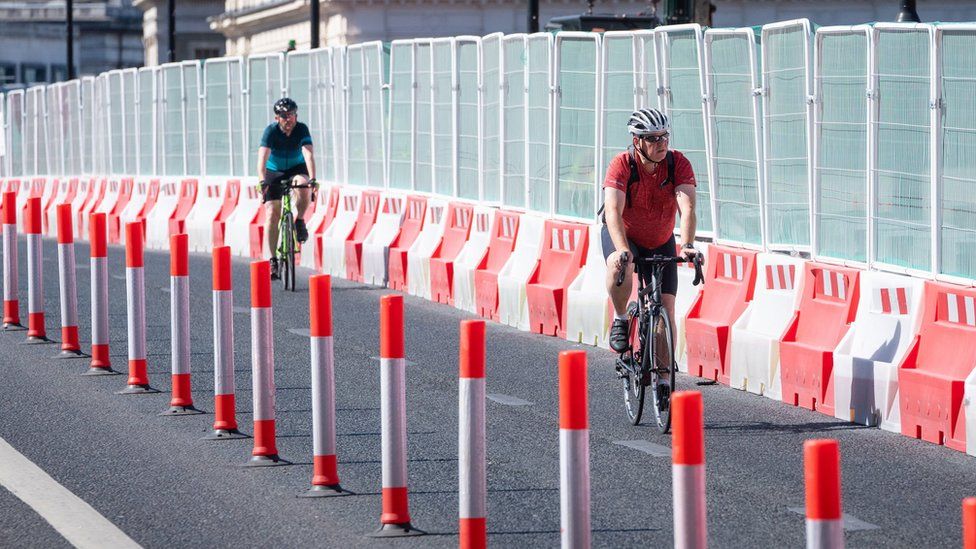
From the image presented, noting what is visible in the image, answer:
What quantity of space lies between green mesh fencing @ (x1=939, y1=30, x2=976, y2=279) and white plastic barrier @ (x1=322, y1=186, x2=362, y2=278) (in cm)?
1145

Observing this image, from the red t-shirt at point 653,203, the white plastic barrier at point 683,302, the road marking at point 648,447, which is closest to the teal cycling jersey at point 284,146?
the white plastic barrier at point 683,302

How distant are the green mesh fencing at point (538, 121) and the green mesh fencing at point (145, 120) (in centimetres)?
1432

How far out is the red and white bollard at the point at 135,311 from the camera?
39.7 ft

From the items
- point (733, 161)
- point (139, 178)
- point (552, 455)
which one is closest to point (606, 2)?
point (139, 178)

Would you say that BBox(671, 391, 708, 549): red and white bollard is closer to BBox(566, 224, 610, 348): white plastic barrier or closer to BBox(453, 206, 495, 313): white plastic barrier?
BBox(566, 224, 610, 348): white plastic barrier

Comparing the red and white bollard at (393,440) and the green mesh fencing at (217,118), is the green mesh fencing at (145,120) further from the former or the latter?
the red and white bollard at (393,440)

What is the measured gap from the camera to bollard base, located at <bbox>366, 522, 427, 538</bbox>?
7.99 metres

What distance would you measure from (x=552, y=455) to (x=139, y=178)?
21826mm

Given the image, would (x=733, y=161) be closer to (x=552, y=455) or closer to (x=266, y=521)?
(x=552, y=455)

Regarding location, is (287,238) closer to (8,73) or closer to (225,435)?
(225,435)

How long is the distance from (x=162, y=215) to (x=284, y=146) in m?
8.54

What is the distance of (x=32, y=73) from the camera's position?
5133 inches

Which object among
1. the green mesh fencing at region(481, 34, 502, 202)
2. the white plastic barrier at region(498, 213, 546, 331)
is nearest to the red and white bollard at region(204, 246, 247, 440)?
the white plastic barrier at region(498, 213, 546, 331)

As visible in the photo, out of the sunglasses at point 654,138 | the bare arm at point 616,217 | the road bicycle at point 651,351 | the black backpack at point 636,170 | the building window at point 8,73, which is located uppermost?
the building window at point 8,73
